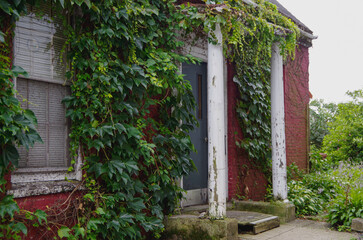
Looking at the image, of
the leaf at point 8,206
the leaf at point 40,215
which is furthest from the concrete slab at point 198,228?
the leaf at point 8,206

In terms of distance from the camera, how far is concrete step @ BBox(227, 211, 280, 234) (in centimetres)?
545

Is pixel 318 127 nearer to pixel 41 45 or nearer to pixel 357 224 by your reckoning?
pixel 357 224

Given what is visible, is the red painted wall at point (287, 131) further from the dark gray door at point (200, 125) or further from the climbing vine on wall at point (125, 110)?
the climbing vine on wall at point (125, 110)

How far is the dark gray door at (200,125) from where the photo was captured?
21.0 ft

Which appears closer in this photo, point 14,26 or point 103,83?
point 14,26

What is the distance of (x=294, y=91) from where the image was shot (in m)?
9.09

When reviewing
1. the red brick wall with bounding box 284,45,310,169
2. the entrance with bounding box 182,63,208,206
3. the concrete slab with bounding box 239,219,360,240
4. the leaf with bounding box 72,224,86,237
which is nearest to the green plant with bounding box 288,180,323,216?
the concrete slab with bounding box 239,219,360,240

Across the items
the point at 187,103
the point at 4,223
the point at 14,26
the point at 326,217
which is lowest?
the point at 326,217

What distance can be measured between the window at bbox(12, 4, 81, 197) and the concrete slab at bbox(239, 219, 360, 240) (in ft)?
8.61

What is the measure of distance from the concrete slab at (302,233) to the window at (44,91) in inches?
103

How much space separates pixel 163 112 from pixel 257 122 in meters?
2.61

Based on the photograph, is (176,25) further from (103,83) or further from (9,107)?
(9,107)

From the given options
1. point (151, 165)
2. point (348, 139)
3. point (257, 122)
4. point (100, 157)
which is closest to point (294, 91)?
point (257, 122)

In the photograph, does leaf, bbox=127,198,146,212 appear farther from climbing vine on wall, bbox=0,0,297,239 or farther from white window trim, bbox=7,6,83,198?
white window trim, bbox=7,6,83,198
